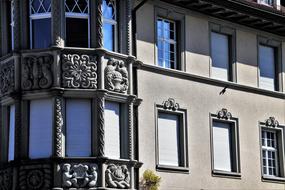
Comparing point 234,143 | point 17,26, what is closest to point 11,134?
point 17,26

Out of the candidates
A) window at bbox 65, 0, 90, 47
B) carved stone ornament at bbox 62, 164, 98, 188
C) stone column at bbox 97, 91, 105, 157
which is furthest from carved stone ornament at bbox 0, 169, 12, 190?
window at bbox 65, 0, 90, 47

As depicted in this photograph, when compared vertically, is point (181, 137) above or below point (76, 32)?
below

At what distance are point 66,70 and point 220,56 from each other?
7.00 metres

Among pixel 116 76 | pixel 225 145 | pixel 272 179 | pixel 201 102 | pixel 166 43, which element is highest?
pixel 166 43

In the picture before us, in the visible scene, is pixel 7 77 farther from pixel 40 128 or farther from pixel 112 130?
pixel 112 130

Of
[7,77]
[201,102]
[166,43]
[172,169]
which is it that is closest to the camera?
[7,77]

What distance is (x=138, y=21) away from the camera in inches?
1023

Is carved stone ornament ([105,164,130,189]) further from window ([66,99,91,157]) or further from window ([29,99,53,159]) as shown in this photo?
window ([29,99,53,159])

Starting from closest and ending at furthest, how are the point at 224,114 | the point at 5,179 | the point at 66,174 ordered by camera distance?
the point at 66,174 < the point at 5,179 < the point at 224,114

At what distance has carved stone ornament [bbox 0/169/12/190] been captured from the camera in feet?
78.6

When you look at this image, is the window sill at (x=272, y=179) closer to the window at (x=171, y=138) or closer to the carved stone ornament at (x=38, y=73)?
the window at (x=171, y=138)

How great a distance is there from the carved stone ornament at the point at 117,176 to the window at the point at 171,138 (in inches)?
74.8

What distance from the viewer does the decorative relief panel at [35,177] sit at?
75.9ft

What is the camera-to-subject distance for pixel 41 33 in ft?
80.0
